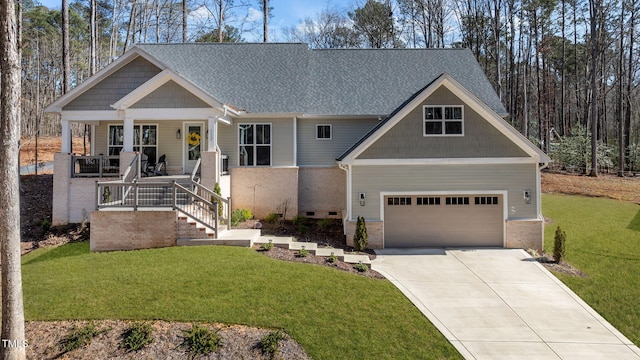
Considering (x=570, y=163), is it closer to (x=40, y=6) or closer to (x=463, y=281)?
(x=463, y=281)

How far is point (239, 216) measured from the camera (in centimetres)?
1374

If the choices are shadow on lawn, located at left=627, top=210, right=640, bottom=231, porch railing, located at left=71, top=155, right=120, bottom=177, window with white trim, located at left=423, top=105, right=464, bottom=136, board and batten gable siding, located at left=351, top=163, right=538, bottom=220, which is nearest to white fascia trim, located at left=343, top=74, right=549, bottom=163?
window with white trim, located at left=423, top=105, right=464, bottom=136

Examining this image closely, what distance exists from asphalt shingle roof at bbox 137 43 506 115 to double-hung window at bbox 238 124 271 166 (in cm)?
112

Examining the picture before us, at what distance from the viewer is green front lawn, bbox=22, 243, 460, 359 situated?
6.53 meters

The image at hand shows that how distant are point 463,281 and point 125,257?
31.1ft

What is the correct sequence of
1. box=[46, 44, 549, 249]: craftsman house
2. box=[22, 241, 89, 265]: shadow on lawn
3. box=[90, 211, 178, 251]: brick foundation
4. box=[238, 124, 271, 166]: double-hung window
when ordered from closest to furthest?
box=[22, 241, 89, 265]: shadow on lawn < box=[90, 211, 178, 251]: brick foundation < box=[46, 44, 549, 249]: craftsman house < box=[238, 124, 271, 166]: double-hung window

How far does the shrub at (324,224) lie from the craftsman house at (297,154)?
0.81m

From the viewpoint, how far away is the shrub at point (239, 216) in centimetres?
1332

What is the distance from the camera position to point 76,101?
13.8m

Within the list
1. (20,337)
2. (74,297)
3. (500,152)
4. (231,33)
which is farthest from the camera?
A: (231,33)

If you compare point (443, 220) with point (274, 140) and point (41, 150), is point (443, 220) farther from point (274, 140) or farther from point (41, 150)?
point (41, 150)

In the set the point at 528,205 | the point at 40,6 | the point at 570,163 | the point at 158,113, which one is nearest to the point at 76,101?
the point at 158,113

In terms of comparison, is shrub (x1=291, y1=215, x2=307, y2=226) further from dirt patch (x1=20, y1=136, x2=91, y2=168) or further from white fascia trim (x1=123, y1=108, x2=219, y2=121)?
dirt patch (x1=20, y1=136, x2=91, y2=168)

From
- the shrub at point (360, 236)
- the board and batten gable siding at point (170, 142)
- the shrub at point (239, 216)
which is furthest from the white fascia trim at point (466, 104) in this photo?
the board and batten gable siding at point (170, 142)
